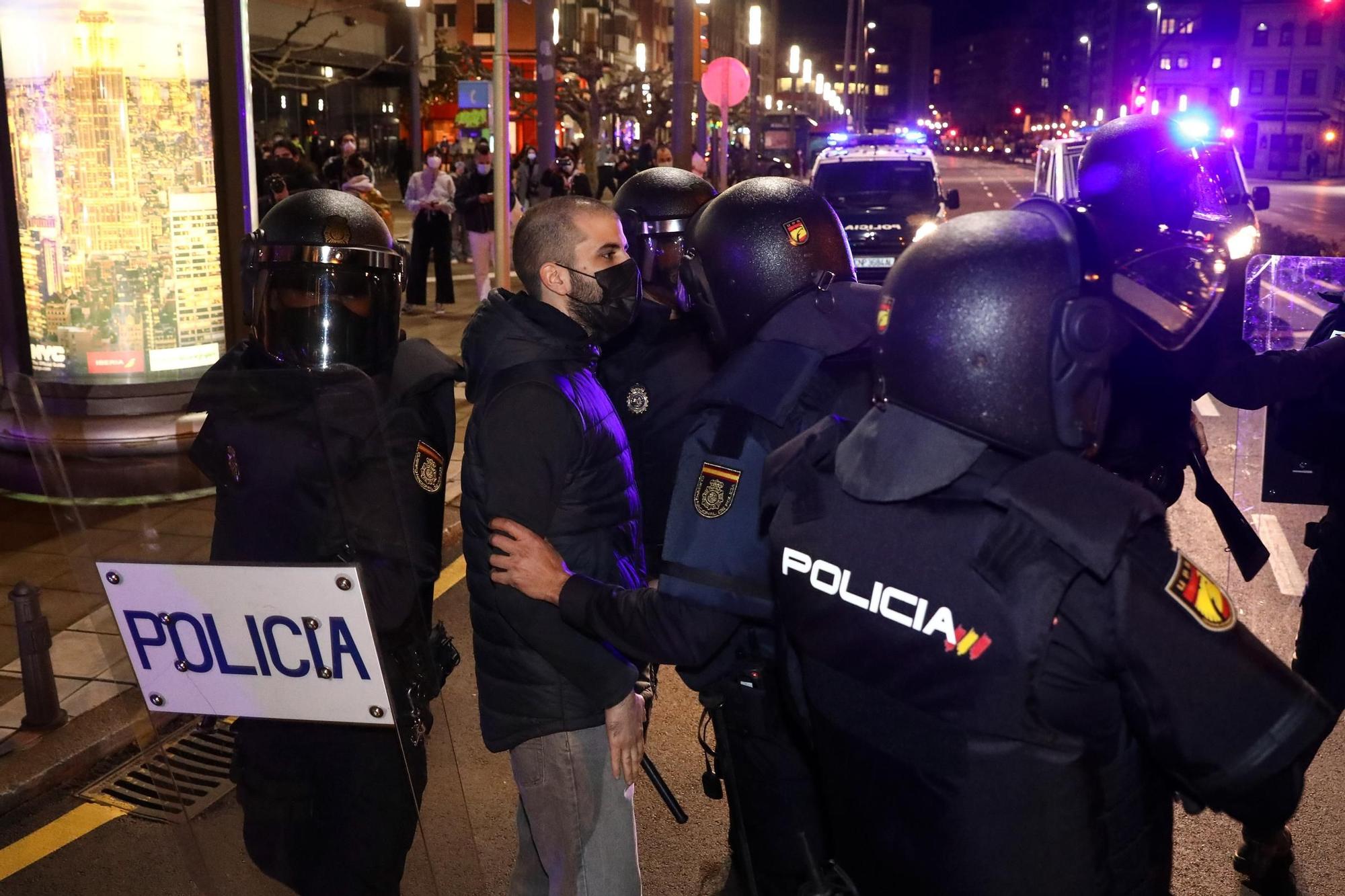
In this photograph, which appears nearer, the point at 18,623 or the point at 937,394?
the point at 937,394

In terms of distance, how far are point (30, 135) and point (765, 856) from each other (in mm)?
6828

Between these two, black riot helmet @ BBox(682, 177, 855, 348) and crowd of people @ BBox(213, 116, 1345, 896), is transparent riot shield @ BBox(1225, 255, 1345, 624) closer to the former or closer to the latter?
crowd of people @ BBox(213, 116, 1345, 896)

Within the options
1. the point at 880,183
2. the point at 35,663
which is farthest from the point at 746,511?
the point at 880,183

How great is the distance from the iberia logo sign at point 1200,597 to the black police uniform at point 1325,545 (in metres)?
2.01

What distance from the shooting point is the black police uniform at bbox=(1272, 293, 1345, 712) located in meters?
3.42

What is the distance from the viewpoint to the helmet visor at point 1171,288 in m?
1.96

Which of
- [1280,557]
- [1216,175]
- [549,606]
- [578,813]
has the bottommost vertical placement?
[1280,557]

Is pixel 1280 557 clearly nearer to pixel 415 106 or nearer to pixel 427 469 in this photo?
pixel 427 469

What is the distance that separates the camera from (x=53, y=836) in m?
4.23

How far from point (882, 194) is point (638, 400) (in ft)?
47.3

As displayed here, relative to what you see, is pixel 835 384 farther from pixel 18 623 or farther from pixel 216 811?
pixel 18 623

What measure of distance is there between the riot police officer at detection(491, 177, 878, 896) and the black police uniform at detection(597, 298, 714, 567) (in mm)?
623

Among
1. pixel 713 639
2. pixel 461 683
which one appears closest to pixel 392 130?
pixel 461 683

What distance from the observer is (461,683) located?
5535 mm
